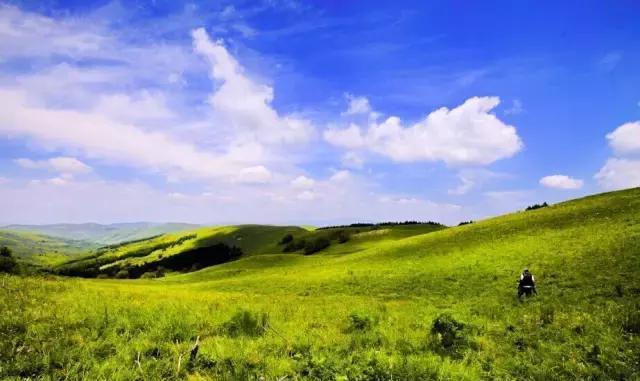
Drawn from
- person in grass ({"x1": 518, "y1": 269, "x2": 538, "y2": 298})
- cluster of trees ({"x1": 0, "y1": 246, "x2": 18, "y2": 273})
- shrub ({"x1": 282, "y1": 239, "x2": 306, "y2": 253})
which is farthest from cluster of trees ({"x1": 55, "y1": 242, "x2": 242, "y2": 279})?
person in grass ({"x1": 518, "y1": 269, "x2": 538, "y2": 298})

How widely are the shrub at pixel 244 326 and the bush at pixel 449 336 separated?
19.9 feet

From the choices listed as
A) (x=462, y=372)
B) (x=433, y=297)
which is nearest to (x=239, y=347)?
(x=462, y=372)

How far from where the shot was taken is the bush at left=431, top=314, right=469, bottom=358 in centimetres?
1471

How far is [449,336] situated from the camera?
1582 centimetres

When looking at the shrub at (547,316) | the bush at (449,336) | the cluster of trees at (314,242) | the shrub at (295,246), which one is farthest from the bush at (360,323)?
the shrub at (295,246)

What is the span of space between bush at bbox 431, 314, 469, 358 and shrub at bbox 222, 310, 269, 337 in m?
6.07

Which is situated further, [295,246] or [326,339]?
[295,246]

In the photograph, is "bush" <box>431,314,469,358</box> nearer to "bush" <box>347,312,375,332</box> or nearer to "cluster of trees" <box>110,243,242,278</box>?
"bush" <box>347,312,375,332</box>

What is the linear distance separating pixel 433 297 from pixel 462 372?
72.3ft

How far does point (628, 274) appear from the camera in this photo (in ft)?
99.5

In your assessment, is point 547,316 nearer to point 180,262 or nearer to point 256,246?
point 256,246

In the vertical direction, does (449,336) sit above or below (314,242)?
below

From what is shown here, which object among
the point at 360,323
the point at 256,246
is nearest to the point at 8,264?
the point at 360,323

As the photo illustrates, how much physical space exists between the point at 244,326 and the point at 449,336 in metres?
7.20
